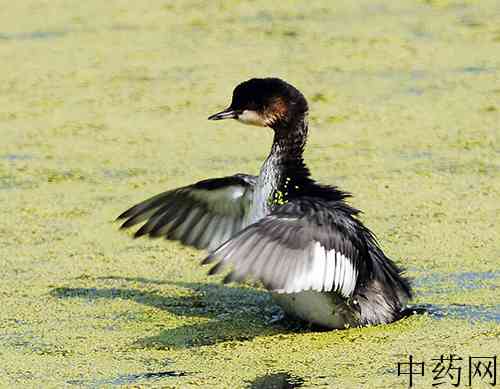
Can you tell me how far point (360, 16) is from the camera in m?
10.3

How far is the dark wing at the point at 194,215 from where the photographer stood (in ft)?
18.9

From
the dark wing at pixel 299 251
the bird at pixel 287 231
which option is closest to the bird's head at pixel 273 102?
the bird at pixel 287 231

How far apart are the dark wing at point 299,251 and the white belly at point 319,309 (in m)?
0.09

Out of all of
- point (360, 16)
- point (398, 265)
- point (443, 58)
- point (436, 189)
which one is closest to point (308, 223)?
point (398, 265)

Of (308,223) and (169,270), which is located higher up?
(308,223)

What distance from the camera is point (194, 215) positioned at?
19.1ft

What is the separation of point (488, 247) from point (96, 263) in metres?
1.88

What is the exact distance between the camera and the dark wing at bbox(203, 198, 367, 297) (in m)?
4.57

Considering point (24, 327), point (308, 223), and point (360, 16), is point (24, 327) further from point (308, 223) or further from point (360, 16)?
point (360, 16)
